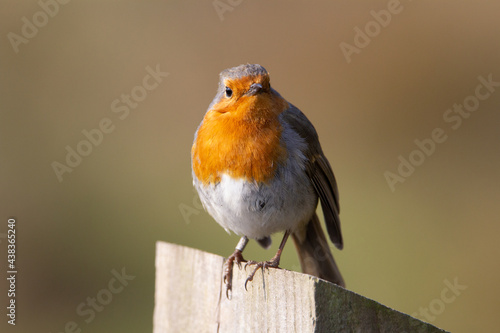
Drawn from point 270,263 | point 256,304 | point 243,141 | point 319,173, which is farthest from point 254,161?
point 256,304

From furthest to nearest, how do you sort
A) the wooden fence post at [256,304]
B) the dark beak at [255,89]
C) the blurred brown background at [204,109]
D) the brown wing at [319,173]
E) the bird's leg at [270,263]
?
the blurred brown background at [204,109] < the brown wing at [319,173] < the dark beak at [255,89] < the bird's leg at [270,263] < the wooden fence post at [256,304]

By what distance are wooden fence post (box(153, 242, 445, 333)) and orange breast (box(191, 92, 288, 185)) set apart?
554 millimetres

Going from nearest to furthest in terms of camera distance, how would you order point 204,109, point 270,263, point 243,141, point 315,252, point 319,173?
point 270,263 → point 243,141 → point 319,173 → point 315,252 → point 204,109

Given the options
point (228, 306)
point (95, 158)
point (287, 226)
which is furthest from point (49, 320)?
point (228, 306)

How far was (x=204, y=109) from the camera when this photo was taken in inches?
222

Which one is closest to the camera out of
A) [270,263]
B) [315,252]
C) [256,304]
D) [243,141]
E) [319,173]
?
[256,304]

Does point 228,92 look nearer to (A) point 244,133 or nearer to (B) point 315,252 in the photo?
(A) point 244,133

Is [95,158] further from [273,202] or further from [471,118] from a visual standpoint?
[471,118]

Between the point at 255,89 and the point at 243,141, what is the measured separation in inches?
10.3

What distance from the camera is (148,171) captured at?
5.84 metres

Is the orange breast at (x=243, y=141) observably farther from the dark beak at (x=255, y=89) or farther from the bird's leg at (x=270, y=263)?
the bird's leg at (x=270, y=263)

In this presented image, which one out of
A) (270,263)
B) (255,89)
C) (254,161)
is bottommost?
(270,263)

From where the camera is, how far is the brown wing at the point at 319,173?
134 inches

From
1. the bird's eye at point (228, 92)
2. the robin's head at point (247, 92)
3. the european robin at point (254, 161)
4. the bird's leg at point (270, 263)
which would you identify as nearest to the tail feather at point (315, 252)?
the european robin at point (254, 161)
